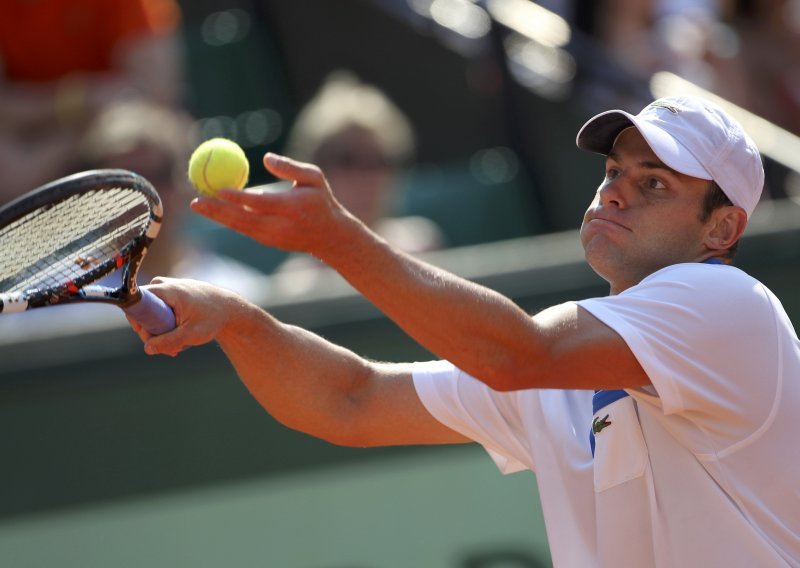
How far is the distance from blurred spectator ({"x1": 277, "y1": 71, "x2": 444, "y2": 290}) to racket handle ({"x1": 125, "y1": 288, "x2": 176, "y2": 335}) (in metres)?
2.20

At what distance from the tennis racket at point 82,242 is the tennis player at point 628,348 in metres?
0.10

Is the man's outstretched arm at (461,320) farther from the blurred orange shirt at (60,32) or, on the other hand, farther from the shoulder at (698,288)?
the blurred orange shirt at (60,32)

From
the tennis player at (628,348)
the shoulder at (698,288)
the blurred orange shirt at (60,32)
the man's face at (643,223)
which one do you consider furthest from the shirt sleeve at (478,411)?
the blurred orange shirt at (60,32)

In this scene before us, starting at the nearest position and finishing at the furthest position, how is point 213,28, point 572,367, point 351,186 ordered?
1. point 572,367
2. point 351,186
3. point 213,28

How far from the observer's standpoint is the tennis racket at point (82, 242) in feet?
8.66

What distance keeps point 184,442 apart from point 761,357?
7.36 feet

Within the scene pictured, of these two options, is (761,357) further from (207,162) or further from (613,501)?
(207,162)

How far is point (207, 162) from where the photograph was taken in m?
2.45

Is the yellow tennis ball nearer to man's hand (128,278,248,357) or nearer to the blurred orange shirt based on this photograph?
man's hand (128,278,248,357)

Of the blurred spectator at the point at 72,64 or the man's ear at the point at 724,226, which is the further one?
the blurred spectator at the point at 72,64

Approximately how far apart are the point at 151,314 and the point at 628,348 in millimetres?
921

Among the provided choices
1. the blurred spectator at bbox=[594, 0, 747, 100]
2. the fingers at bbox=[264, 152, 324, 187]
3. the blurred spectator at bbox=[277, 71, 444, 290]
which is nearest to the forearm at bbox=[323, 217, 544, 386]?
the fingers at bbox=[264, 152, 324, 187]

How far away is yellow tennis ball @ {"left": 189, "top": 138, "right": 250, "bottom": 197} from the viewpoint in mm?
2443

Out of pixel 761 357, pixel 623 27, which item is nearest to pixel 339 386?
pixel 761 357
